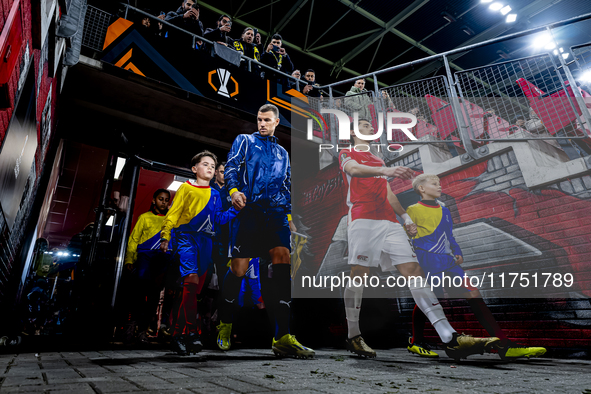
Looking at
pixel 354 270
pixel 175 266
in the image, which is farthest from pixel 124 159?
pixel 354 270

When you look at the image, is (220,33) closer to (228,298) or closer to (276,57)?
(276,57)

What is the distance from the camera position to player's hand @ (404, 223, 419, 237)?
3608 millimetres

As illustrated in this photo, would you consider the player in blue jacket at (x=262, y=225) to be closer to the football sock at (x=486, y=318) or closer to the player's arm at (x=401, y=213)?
the player's arm at (x=401, y=213)

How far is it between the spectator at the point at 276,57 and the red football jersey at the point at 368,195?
318 cm

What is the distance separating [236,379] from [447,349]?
2223mm

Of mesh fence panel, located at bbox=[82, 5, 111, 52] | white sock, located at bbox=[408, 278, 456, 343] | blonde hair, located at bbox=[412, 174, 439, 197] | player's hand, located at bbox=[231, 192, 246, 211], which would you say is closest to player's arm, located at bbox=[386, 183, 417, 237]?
blonde hair, located at bbox=[412, 174, 439, 197]

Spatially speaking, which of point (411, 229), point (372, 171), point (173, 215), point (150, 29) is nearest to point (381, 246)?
point (411, 229)

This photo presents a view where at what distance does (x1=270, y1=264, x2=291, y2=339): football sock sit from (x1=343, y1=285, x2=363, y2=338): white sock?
2.60 feet

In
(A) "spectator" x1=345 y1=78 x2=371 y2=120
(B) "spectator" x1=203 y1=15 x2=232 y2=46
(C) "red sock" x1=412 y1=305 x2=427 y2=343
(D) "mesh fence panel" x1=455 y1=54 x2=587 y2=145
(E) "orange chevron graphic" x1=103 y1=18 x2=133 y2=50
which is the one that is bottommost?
(C) "red sock" x1=412 y1=305 x2=427 y2=343

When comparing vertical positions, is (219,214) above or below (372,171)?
below

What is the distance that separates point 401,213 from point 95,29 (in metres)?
4.41

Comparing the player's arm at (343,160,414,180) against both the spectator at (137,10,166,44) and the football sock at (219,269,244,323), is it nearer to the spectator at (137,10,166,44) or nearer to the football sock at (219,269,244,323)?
the football sock at (219,269,244,323)

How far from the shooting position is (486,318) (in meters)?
3.23

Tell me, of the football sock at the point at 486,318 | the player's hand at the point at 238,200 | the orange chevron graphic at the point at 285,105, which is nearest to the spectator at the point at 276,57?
the orange chevron graphic at the point at 285,105
